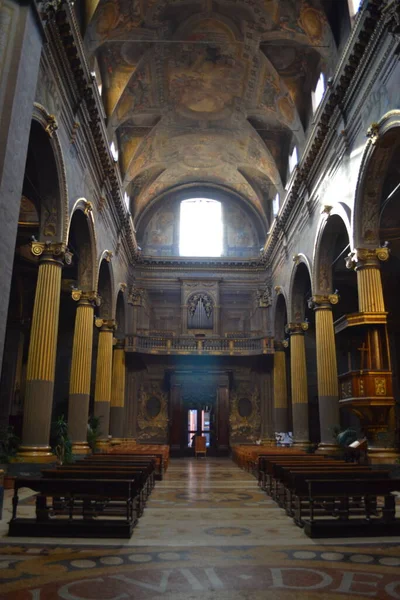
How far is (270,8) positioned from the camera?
1570cm

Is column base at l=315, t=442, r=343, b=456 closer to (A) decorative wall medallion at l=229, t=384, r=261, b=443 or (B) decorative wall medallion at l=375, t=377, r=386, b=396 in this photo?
(B) decorative wall medallion at l=375, t=377, r=386, b=396

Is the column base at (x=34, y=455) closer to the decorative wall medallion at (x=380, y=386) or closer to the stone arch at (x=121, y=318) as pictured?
the decorative wall medallion at (x=380, y=386)

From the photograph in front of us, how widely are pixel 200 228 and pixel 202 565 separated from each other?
2500 centimetres

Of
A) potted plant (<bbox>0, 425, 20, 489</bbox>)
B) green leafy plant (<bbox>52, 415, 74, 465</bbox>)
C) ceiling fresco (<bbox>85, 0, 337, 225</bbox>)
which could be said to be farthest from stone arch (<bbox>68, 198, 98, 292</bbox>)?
potted plant (<bbox>0, 425, 20, 489</bbox>)

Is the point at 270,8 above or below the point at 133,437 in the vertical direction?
above

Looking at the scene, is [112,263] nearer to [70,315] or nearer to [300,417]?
[70,315]

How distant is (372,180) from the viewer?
12.6 m

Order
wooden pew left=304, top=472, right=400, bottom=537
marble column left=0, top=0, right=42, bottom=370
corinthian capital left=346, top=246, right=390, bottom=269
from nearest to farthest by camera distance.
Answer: wooden pew left=304, top=472, right=400, bottom=537
marble column left=0, top=0, right=42, bottom=370
corinthian capital left=346, top=246, right=390, bottom=269

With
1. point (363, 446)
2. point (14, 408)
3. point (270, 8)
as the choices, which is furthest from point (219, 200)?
point (363, 446)

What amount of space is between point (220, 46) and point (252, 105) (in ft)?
9.83

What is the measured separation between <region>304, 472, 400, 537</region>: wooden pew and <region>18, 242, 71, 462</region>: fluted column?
6.78 m

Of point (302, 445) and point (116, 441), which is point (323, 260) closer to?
point (302, 445)

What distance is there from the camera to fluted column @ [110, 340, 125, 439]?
23.1 metres

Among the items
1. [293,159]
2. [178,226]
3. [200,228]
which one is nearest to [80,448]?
[293,159]
